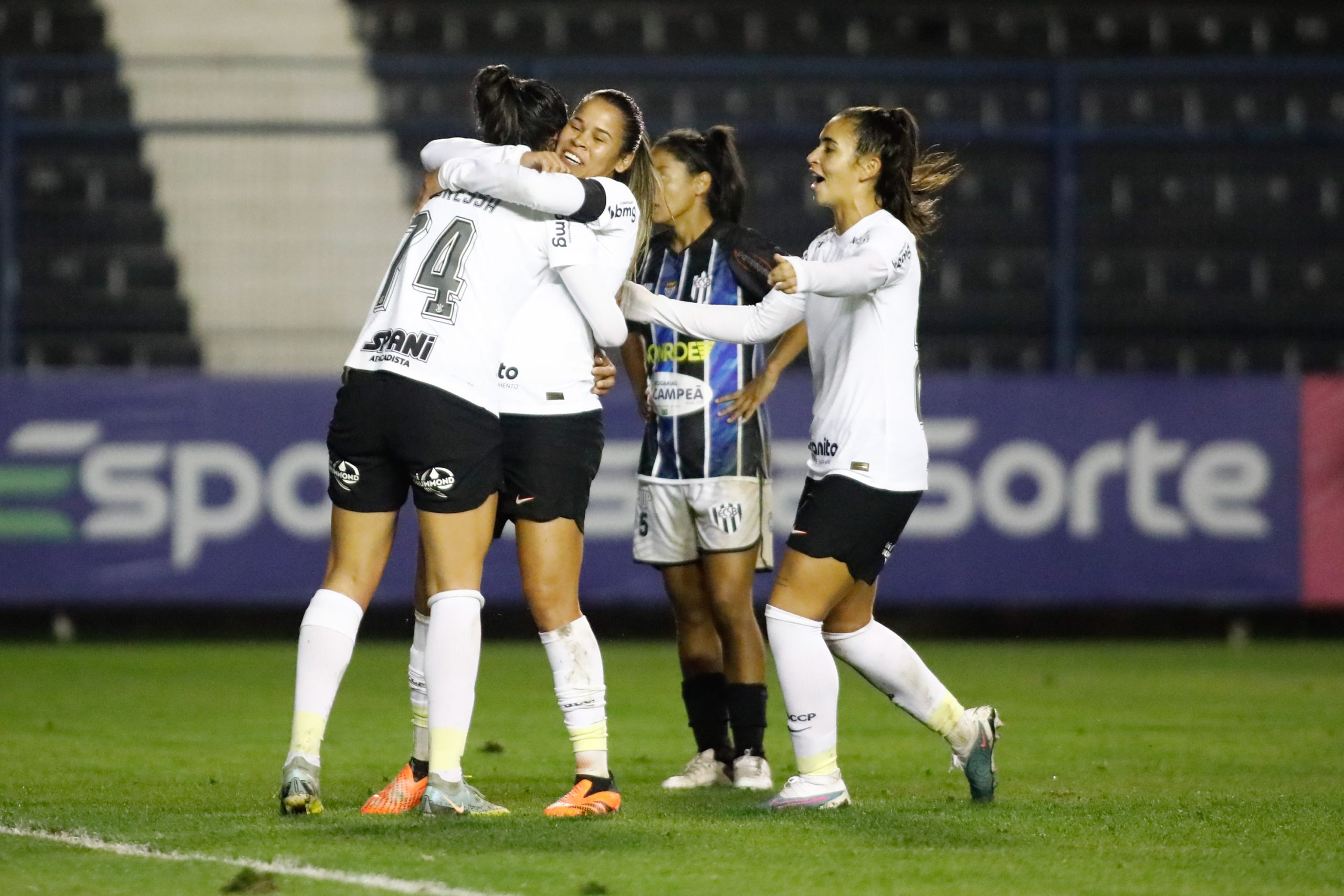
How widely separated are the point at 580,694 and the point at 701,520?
1.17 m

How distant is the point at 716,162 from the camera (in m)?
6.49

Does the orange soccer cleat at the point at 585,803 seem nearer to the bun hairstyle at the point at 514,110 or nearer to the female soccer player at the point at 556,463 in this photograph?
the female soccer player at the point at 556,463

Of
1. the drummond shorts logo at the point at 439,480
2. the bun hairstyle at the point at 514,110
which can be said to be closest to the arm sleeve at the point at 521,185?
the bun hairstyle at the point at 514,110

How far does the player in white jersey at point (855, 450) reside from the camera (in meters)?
5.35

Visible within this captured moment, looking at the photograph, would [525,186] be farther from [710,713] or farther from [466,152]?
[710,713]

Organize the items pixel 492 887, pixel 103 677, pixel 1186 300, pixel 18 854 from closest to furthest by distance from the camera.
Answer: pixel 492 887 < pixel 18 854 < pixel 103 677 < pixel 1186 300

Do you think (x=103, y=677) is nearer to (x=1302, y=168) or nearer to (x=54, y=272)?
(x=54, y=272)

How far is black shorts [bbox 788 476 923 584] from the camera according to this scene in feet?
17.5

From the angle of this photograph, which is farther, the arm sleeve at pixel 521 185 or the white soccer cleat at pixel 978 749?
the white soccer cleat at pixel 978 749

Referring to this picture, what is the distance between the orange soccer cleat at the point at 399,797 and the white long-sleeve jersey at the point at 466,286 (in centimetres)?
109

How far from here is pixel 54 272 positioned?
12750 millimetres

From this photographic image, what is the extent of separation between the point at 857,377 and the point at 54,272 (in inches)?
343

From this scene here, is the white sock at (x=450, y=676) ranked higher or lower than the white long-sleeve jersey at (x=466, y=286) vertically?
lower

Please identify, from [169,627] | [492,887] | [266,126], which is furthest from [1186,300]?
[492,887]
